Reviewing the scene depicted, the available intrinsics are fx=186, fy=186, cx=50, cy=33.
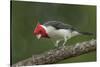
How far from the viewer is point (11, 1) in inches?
49.9

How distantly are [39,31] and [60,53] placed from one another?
229 mm

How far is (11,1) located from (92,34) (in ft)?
2.21

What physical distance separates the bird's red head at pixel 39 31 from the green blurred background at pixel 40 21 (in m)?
0.03

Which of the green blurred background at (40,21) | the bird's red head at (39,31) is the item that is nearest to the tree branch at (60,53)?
the green blurred background at (40,21)

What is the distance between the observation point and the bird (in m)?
1.34

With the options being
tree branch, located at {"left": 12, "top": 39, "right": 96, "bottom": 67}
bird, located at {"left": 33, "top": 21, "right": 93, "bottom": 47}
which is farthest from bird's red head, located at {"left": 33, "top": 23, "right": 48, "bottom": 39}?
tree branch, located at {"left": 12, "top": 39, "right": 96, "bottom": 67}

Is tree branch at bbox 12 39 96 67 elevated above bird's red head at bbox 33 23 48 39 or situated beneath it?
situated beneath

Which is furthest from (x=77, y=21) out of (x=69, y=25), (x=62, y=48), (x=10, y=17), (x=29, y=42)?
(x=10, y=17)

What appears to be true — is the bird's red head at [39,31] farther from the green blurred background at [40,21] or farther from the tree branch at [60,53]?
the tree branch at [60,53]

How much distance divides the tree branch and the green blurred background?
0.03 m

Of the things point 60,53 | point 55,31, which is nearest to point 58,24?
point 55,31

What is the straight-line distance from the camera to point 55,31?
1351 mm

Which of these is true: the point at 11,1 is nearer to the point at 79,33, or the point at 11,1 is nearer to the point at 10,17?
the point at 10,17

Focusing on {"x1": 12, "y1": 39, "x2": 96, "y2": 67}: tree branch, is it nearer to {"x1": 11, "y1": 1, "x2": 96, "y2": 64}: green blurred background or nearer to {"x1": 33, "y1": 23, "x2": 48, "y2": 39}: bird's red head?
{"x1": 11, "y1": 1, "x2": 96, "y2": 64}: green blurred background
